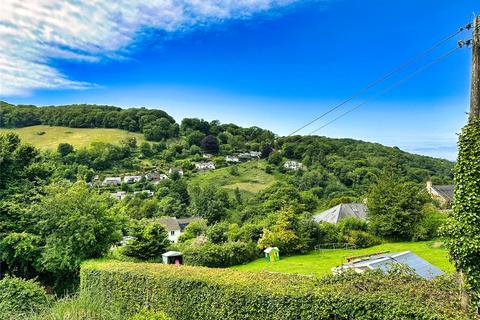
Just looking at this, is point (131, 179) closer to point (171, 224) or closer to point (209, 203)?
point (171, 224)

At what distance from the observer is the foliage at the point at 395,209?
30.3 m

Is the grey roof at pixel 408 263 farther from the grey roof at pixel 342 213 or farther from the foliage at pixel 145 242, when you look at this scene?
the grey roof at pixel 342 213

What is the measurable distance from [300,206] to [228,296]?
3130cm

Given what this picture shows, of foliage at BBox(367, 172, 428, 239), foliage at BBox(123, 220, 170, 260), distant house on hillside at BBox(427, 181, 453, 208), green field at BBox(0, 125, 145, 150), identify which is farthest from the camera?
green field at BBox(0, 125, 145, 150)

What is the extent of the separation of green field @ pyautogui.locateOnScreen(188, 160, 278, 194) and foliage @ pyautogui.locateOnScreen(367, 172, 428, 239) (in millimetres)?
36135

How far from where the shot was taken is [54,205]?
15.5 metres

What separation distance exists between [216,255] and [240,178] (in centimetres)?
4968

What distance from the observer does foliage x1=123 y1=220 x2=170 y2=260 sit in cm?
2086

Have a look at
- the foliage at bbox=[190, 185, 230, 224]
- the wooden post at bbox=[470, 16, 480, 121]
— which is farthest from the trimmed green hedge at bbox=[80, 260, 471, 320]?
the foliage at bbox=[190, 185, 230, 224]

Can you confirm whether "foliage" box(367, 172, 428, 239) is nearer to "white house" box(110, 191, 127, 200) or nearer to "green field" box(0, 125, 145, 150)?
"white house" box(110, 191, 127, 200)

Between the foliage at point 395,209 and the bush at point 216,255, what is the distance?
14422 millimetres

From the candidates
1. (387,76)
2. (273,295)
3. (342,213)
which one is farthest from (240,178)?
(273,295)

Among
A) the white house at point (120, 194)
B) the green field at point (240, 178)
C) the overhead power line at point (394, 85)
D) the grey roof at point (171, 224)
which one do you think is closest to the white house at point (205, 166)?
the green field at point (240, 178)

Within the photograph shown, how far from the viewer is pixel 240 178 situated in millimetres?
73438
